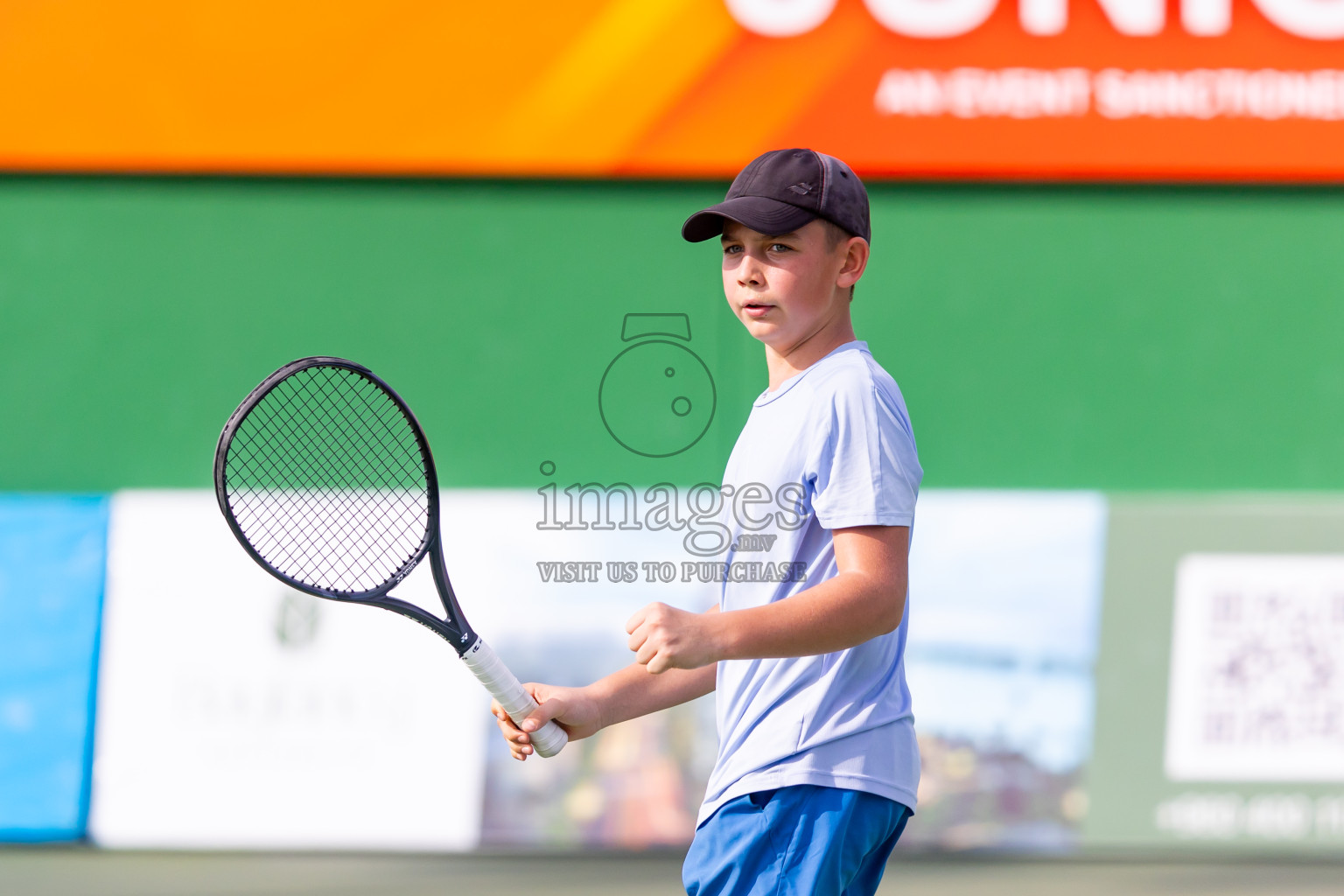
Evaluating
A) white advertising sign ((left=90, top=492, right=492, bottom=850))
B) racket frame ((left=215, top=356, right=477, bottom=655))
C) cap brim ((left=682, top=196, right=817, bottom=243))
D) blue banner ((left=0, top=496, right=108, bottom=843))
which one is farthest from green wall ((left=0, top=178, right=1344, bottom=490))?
cap brim ((left=682, top=196, right=817, bottom=243))

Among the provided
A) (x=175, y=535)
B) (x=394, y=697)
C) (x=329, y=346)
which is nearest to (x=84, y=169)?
(x=329, y=346)

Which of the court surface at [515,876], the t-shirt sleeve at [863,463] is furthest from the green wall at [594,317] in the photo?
the t-shirt sleeve at [863,463]

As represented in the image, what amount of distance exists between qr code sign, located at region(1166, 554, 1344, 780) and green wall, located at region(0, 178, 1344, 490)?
58 cm

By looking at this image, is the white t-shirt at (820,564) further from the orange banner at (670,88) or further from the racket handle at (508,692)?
the orange banner at (670,88)

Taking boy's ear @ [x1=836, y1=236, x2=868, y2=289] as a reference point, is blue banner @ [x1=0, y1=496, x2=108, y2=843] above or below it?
below

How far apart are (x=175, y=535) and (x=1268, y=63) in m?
4.49

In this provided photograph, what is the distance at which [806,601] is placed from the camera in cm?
151

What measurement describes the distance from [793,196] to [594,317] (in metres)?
3.12

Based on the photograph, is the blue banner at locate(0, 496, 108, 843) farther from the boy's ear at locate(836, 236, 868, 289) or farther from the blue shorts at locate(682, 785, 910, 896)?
the boy's ear at locate(836, 236, 868, 289)

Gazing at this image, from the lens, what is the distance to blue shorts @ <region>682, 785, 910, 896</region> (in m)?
1.64

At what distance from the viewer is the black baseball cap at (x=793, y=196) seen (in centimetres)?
173

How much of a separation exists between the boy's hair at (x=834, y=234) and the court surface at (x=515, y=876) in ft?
9.11

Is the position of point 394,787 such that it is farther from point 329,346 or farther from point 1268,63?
point 1268,63

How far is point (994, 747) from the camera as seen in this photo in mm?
4320
